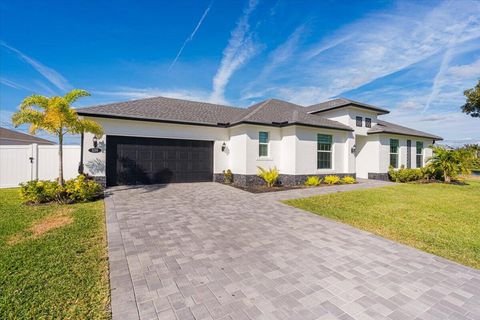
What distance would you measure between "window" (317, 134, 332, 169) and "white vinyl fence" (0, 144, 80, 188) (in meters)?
13.2

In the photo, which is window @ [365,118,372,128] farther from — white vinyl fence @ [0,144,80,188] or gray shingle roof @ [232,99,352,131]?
white vinyl fence @ [0,144,80,188]

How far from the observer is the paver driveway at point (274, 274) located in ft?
8.09

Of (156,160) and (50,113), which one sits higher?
(50,113)

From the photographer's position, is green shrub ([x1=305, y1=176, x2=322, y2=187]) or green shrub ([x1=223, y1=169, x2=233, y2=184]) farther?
green shrub ([x1=223, y1=169, x2=233, y2=184])

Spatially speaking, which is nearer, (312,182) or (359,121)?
(312,182)

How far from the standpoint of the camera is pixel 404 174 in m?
15.3

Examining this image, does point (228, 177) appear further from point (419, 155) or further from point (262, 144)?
point (419, 155)

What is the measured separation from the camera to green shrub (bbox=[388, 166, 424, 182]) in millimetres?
15373

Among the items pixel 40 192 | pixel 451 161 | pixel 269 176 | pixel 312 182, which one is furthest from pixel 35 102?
pixel 451 161

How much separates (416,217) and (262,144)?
25.9 ft

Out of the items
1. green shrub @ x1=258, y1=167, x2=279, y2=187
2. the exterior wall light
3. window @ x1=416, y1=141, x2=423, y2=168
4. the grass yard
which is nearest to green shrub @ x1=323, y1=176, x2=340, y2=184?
green shrub @ x1=258, y1=167, x2=279, y2=187

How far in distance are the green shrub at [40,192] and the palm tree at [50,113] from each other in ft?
1.37

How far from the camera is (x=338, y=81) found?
16344 mm

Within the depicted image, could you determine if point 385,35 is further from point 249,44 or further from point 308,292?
point 308,292
